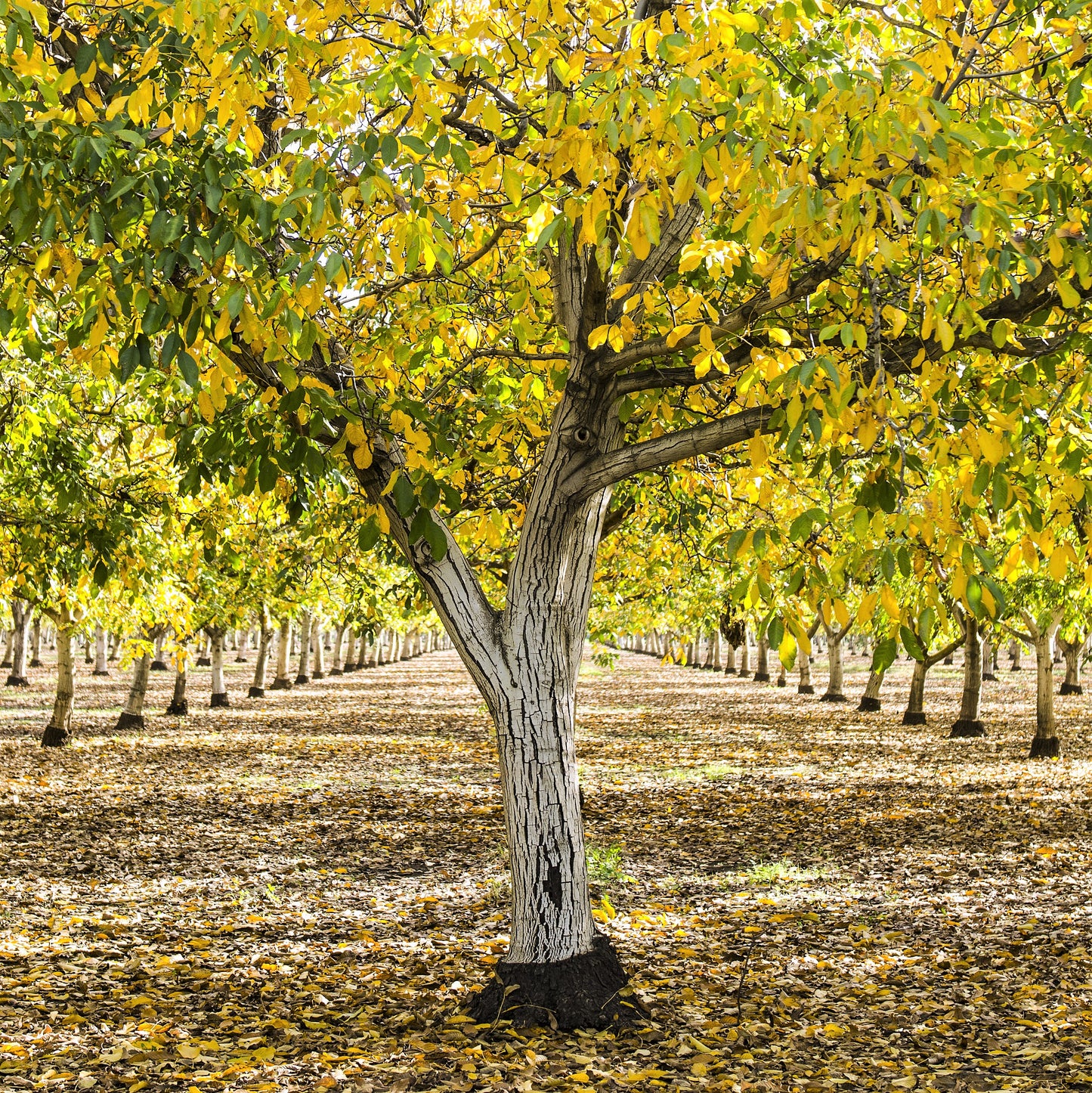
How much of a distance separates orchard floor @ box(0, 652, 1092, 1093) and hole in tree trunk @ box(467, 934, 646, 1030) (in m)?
0.11

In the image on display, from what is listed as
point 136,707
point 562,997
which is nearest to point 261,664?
point 136,707

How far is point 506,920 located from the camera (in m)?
7.59

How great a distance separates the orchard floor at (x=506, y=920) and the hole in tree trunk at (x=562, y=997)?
0.36 feet

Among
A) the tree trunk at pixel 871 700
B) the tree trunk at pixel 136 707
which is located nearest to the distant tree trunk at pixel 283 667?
the tree trunk at pixel 136 707

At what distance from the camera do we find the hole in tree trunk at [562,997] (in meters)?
5.16

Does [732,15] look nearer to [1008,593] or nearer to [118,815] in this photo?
[118,815]

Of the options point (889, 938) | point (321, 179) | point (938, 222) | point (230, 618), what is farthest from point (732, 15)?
point (230, 618)

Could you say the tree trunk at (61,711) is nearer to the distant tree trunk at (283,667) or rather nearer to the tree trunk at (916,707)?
the distant tree trunk at (283,667)

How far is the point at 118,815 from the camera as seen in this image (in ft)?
39.2

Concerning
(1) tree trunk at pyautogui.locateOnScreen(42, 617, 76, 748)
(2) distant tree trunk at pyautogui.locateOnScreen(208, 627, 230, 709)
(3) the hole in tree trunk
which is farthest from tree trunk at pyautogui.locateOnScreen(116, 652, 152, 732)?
(3) the hole in tree trunk

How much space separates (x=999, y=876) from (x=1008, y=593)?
330 inches

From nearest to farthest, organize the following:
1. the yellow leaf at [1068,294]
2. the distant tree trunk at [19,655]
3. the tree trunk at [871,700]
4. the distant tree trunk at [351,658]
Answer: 1. the yellow leaf at [1068,294]
2. the tree trunk at [871,700]
3. the distant tree trunk at [19,655]
4. the distant tree trunk at [351,658]

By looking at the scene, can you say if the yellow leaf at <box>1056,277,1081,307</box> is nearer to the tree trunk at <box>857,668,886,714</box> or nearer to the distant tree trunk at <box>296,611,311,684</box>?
the tree trunk at <box>857,668,886,714</box>

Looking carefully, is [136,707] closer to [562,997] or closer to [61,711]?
[61,711]
